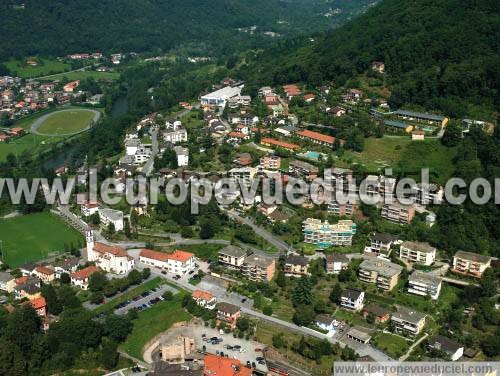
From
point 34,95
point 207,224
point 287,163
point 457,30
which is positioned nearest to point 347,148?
point 287,163

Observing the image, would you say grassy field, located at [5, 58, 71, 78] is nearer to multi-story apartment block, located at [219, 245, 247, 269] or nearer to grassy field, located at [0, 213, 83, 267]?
grassy field, located at [0, 213, 83, 267]

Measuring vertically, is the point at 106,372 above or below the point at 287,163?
below

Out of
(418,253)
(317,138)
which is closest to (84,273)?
(418,253)

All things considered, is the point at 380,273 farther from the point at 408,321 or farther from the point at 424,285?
the point at 408,321

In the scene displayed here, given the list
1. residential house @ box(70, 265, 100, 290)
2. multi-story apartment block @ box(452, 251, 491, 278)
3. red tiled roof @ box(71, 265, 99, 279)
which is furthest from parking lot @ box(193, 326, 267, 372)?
multi-story apartment block @ box(452, 251, 491, 278)

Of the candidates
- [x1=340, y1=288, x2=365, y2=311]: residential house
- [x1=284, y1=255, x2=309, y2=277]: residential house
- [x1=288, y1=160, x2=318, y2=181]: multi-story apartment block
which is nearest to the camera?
[x1=340, y1=288, x2=365, y2=311]: residential house

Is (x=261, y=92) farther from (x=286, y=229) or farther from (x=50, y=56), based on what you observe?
(x=50, y=56)

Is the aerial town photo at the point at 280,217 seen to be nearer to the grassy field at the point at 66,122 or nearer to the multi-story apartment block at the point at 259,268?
the multi-story apartment block at the point at 259,268
